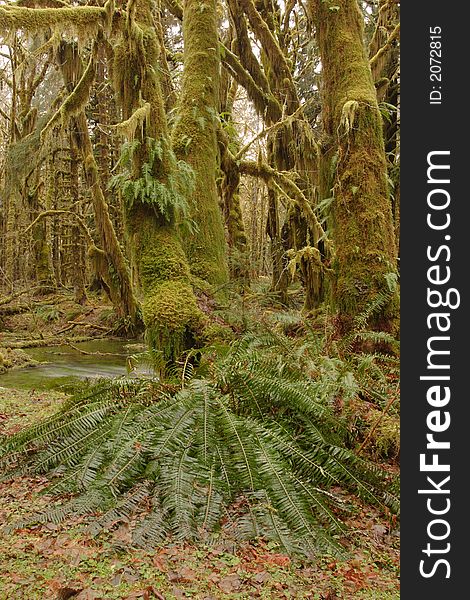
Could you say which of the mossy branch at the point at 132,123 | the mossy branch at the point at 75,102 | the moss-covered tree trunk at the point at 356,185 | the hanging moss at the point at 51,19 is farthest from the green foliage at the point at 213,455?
the mossy branch at the point at 75,102

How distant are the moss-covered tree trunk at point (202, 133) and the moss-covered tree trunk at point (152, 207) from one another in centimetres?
93

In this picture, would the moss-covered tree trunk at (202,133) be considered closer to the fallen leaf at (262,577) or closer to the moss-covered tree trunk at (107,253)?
the moss-covered tree trunk at (107,253)

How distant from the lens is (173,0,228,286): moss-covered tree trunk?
7.04 meters

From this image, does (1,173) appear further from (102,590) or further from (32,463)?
(102,590)

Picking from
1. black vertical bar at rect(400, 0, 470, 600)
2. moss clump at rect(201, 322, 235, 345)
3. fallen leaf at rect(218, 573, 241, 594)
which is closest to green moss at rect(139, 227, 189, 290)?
moss clump at rect(201, 322, 235, 345)

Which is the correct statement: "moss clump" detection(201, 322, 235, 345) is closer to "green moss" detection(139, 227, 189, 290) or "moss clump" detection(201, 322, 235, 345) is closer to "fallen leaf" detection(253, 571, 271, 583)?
"green moss" detection(139, 227, 189, 290)

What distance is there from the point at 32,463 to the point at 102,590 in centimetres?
159

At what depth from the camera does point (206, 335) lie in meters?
5.55

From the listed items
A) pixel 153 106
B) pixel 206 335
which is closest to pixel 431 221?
pixel 206 335

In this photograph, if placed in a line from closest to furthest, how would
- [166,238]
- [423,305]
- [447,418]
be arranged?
[447,418] < [423,305] < [166,238]

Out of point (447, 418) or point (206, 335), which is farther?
point (206, 335)

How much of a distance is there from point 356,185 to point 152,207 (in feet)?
7.81

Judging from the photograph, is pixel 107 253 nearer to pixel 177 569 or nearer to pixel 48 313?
pixel 48 313

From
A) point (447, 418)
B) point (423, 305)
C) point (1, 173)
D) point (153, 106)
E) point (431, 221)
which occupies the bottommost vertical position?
point (447, 418)
